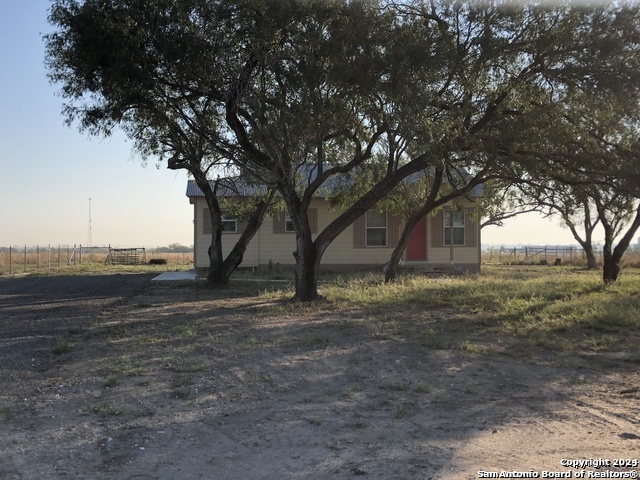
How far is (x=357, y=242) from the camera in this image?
23.7 m

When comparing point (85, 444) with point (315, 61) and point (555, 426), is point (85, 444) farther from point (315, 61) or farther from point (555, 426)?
point (315, 61)

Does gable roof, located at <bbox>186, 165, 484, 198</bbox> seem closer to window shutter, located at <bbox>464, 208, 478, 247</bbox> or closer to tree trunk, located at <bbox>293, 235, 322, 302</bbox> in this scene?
tree trunk, located at <bbox>293, 235, 322, 302</bbox>

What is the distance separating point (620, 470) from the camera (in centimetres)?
407

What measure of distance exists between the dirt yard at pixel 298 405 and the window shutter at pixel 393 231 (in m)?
13.9

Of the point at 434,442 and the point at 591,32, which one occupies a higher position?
the point at 591,32

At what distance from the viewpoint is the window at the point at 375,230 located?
23734mm

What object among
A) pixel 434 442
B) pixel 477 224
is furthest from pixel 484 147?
pixel 477 224

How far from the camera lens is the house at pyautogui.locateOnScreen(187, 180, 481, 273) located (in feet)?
77.2

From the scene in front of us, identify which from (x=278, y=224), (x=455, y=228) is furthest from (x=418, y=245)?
(x=278, y=224)

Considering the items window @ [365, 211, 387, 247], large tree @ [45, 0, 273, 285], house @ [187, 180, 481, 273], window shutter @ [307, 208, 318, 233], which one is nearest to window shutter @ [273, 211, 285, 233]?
house @ [187, 180, 481, 273]

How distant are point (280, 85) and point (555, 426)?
7.59 m

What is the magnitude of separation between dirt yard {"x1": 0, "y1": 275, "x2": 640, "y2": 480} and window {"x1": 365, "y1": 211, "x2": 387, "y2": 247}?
1392 centimetres

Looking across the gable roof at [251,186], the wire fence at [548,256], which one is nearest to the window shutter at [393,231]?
the gable roof at [251,186]

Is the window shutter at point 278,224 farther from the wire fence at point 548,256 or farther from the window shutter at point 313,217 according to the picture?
the wire fence at point 548,256
